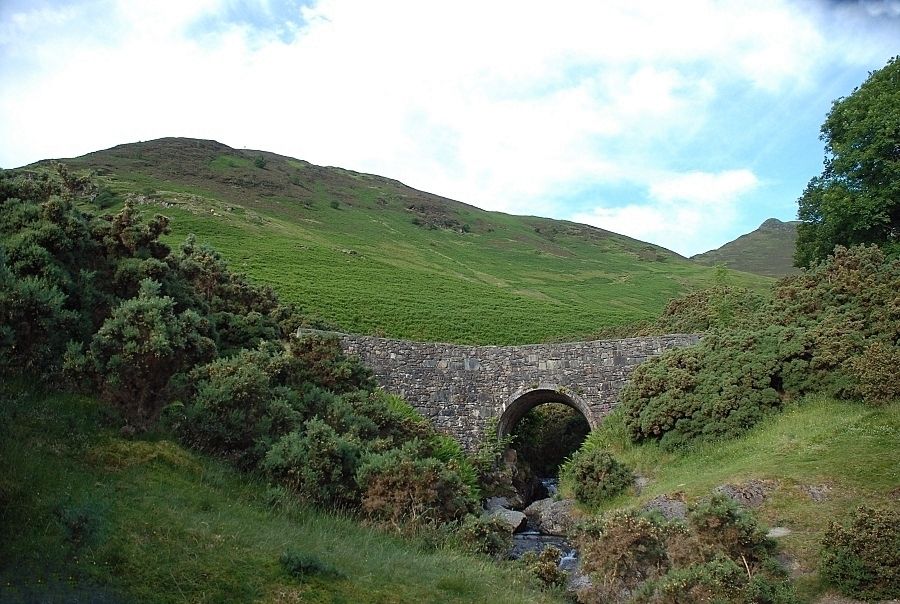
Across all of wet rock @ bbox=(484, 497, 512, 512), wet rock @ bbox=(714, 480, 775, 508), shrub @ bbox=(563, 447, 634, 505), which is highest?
wet rock @ bbox=(714, 480, 775, 508)

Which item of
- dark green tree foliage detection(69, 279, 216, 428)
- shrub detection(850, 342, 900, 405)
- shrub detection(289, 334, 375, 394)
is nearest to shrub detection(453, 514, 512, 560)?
dark green tree foliage detection(69, 279, 216, 428)

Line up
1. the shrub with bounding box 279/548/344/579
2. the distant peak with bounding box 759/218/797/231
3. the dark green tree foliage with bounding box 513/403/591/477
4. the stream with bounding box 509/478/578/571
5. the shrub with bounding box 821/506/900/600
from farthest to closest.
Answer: the distant peak with bounding box 759/218/797/231 → the dark green tree foliage with bounding box 513/403/591/477 → the stream with bounding box 509/478/578/571 → the shrub with bounding box 821/506/900/600 → the shrub with bounding box 279/548/344/579

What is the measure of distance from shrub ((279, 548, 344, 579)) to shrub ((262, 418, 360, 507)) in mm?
2803

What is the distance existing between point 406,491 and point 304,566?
3515mm

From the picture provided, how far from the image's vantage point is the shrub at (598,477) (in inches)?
659

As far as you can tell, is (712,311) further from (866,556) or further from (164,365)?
(164,365)

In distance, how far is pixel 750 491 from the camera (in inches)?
488

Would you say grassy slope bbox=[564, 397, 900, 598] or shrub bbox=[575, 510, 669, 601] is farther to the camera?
grassy slope bbox=[564, 397, 900, 598]

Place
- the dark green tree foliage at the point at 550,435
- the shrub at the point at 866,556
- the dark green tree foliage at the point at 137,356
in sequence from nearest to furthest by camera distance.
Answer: the shrub at the point at 866,556
the dark green tree foliage at the point at 137,356
the dark green tree foliage at the point at 550,435

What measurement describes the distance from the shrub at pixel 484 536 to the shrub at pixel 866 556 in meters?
4.61

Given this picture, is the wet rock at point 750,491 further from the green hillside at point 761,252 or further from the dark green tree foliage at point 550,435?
the green hillside at point 761,252

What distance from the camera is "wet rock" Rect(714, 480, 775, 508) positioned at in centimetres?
1210

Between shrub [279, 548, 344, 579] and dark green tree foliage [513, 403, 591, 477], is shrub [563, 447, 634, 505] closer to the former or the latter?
dark green tree foliage [513, 403, 591, 477]

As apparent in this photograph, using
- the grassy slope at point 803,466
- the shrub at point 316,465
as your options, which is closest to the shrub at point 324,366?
the shrub at point 316,465
